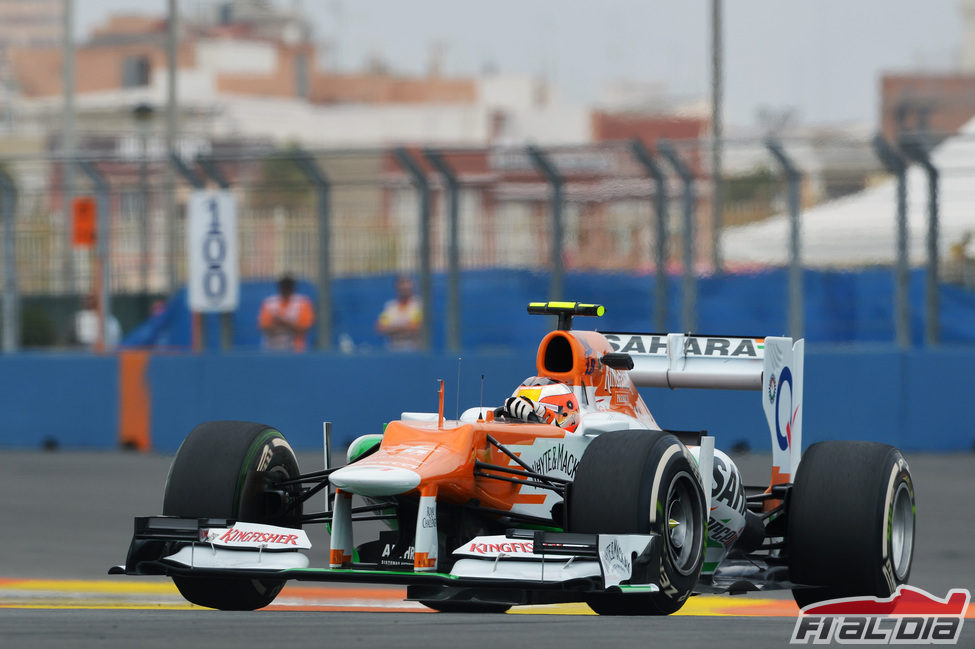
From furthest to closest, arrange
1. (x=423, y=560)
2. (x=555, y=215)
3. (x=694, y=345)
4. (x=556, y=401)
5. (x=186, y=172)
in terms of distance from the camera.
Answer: (x=186, y=172), (x=555, y=215), (x=694, y=345), (x=556, y=401), (x=423, y=560)

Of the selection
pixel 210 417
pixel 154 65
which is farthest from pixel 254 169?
pixel 154 65

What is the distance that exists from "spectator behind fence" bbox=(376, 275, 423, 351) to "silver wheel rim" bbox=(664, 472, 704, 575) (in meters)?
9.20

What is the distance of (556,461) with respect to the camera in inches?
316

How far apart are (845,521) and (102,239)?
11.1m

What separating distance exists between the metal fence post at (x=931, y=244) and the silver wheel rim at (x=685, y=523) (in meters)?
8.46

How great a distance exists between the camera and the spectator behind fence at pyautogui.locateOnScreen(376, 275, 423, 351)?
16.9 meters

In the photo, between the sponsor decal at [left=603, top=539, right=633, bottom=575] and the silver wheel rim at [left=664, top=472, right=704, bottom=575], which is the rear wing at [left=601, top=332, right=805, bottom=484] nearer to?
the silver wheel rim at [left=664, top=472, right=704, bottom=575]

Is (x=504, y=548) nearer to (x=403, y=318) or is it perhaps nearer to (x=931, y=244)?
(x=931, y=244)

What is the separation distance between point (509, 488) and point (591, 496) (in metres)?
0.67

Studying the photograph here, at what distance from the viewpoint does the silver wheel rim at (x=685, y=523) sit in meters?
7.64

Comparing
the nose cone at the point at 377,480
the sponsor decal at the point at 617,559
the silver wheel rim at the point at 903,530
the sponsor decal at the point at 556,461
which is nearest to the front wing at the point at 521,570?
the sponsor decal at the point at 617,559

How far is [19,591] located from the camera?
9312 mm

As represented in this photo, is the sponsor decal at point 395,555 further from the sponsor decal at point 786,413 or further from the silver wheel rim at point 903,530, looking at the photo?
the silver wheel rim at point 903,530

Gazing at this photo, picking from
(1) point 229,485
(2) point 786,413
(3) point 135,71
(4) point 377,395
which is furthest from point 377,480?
(3) point 135,71
